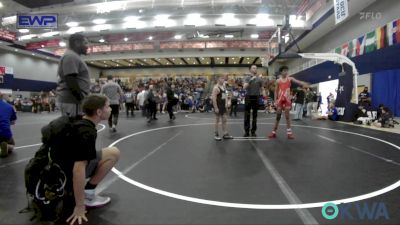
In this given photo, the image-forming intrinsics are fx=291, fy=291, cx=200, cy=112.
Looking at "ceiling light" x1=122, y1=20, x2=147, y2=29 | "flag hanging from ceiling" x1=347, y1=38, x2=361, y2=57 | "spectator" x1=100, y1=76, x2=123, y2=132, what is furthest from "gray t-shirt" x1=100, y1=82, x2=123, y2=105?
"flag hanging from ceiling" x1=347, y1=38, x2=361, y2=57

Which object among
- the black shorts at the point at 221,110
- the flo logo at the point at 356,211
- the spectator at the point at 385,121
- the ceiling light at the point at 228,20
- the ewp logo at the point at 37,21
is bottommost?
the flo logo at the point at 356,211

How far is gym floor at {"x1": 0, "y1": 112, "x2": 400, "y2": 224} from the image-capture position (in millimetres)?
2439

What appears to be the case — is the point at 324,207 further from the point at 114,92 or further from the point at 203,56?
the point at 203,56

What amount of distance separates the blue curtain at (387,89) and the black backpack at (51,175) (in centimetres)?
1458

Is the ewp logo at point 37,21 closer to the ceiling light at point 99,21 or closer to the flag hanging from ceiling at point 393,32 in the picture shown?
the ceiling light at point 99,21

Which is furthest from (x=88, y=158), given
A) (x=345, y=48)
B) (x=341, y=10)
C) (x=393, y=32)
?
(x=345, y=48)

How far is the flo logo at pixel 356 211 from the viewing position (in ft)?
7.86

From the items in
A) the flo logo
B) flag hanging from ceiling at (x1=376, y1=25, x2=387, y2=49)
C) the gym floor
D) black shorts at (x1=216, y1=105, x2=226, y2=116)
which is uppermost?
flag hanging from ceiling at (x1=376, y1=25, x2=387, y2=49)

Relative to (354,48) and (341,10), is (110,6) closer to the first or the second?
(341,10)

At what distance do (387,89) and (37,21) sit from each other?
1755cm

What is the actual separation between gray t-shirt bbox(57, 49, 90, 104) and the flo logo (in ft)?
9.42

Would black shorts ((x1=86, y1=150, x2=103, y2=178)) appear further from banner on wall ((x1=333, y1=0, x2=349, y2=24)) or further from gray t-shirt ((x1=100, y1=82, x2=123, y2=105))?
banner on wall ((x1=333, y1=0, x2=349, y2=24))

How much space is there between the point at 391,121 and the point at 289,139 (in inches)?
227

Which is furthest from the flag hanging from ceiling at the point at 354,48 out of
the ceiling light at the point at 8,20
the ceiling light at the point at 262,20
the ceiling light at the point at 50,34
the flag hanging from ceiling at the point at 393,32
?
the ceiling light at the point at 8,20
